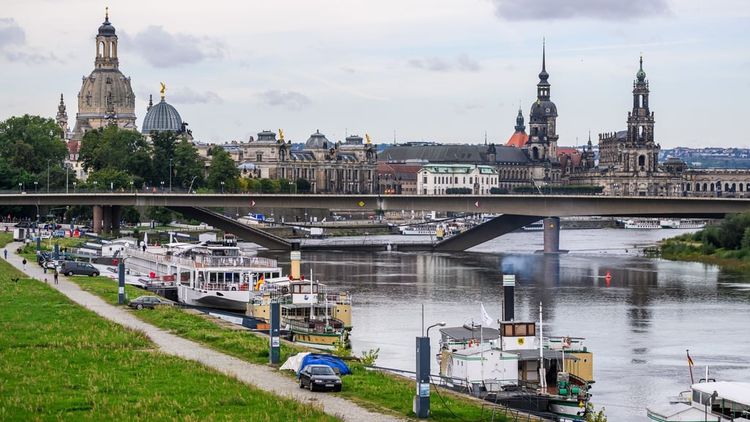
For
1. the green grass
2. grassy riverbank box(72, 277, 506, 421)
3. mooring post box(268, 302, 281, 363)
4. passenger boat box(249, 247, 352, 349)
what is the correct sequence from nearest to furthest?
the green grass
grassy riverbank box(72, 277, 506, 421)
mooring post box(268, 302, 281, 363)
passenger boat box(249, 247, 352, 349)

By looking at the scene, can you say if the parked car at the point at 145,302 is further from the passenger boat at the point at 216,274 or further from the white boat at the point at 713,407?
the white boat at the point at 713,407

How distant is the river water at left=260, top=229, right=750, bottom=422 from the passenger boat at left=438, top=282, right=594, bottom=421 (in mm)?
1496

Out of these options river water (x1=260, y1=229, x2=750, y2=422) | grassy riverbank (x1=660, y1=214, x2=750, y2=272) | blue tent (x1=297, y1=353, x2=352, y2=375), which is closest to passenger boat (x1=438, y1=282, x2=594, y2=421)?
river water (x1=260, y1=229, x2=750, y2=422)

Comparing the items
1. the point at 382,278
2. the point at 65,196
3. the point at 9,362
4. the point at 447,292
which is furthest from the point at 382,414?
the point at 65,196

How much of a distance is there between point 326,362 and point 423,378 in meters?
6.22

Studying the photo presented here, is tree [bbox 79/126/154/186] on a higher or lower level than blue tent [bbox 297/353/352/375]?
higher

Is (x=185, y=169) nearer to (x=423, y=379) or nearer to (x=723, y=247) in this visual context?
(x=723, y=247)

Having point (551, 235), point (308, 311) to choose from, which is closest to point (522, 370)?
point (308, 311)

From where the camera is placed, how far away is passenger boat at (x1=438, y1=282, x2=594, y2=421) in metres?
39.1

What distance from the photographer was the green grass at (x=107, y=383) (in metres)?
33.3

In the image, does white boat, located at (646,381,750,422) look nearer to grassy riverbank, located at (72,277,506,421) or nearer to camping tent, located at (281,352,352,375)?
grassy riverbank, located at (72,277,506,421)

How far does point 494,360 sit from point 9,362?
1331cm

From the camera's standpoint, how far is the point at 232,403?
114ft

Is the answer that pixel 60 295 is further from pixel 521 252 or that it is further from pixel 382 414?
pixel 521 252
